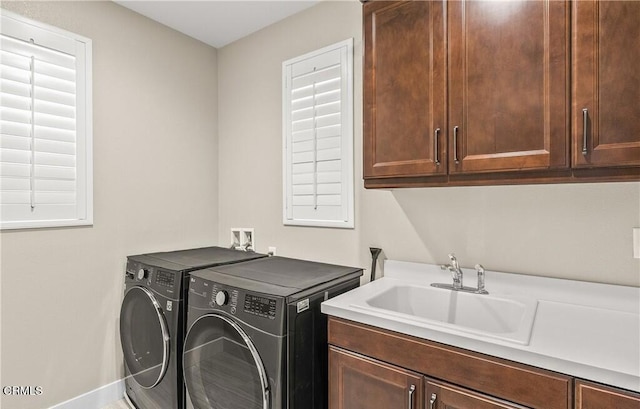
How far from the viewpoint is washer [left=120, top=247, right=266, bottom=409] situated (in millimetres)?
1881

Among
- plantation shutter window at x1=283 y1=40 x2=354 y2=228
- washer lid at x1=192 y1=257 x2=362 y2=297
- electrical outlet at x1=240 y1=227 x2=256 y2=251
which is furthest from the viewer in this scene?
electrical outlet at x1=240 y1=227 x2=256 y2=251

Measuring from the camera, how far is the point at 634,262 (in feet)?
4.45

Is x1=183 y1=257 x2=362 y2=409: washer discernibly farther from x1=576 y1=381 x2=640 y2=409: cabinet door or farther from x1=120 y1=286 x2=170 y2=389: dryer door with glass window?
x1=576 y1=381 x2=640 y2=409: cabinet door

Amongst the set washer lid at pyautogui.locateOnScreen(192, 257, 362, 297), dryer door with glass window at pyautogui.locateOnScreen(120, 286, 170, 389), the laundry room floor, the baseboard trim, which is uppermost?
washer lid at pyautogui.locateOnScreen(192, 257, 362, 297)

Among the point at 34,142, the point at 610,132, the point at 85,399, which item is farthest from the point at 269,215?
the point at 610,132

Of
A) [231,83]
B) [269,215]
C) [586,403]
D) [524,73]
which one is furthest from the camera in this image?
[231,83]

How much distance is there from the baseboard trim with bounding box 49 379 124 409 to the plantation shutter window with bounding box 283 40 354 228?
1.60 meters

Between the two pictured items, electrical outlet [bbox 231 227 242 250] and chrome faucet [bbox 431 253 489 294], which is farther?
electrical outlet [bbox 231 227 242 250]

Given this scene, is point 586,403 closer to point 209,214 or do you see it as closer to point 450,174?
point 450,174

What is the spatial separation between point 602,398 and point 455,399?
40cm

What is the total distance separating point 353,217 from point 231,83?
1.61 meters

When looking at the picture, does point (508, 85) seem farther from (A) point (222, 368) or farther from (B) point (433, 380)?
(A) point (222, 368)

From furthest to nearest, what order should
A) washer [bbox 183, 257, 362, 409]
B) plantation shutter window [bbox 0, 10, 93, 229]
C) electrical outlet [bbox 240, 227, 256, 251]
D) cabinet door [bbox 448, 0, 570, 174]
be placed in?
1. electrical outlet [bbox 240, 227, 256, 251]
2. plantation shutter window [bbox 0, 10, 93, 229]
3. washer [bbox 183, 257, 362, 409]
4. cabinet door [bbox 448, 0, 570, 174]

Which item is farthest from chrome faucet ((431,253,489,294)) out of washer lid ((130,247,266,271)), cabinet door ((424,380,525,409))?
washer lid ((130,247,266,271))
